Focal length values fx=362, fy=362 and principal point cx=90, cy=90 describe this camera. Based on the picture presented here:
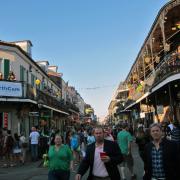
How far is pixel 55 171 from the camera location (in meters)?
6.48

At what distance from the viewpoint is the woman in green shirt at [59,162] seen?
6.50m

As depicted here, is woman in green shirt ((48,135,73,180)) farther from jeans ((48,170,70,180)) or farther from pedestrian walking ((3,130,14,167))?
pedestrian walking ((3,130,14,167))

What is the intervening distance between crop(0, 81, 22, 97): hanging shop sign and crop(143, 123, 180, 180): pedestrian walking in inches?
667

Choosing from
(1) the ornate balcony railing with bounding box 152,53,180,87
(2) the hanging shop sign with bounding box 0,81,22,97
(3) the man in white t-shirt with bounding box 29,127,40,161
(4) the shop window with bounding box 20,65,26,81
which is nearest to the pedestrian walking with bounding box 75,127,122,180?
(1) the ornate balcony railing with bounding box 152,53,180,87

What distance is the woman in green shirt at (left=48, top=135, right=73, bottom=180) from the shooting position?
21.3 ft

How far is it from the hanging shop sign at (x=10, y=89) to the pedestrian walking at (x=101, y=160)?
16314 millimetres

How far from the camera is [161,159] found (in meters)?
4.51

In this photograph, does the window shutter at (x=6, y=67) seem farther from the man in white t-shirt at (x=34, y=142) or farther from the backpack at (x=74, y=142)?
the backpack at (x=74, y=142)

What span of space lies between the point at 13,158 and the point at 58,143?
11.9 m

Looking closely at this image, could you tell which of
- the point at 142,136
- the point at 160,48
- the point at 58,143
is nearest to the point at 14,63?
the point at 160,48

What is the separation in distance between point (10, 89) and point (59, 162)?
1525cm

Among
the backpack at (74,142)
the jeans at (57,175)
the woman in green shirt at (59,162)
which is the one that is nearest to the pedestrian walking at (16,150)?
the backpack at (74,142)

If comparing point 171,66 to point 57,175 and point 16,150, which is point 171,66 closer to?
point 16,150

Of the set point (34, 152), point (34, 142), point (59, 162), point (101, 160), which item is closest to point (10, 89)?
point (34, 142)
